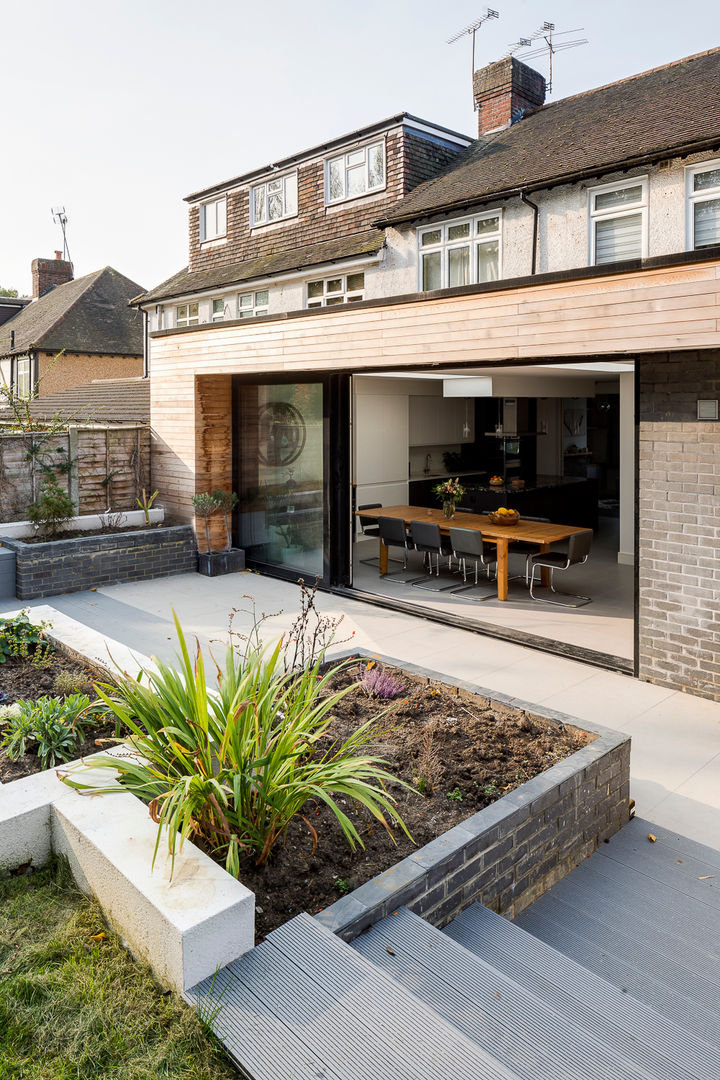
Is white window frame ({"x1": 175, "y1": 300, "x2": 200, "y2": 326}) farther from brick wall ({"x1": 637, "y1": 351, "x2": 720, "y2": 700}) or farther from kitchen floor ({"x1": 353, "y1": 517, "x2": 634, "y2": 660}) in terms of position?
brick wall ({"x1": 637, "y1": 351, "x2": 720, "y2": 700})

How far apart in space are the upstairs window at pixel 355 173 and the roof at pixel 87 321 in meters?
11.9

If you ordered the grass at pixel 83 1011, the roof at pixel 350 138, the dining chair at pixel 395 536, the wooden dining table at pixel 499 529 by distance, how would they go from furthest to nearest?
1. the roof at pixel 350 138
2. the dining chair at pixel 395 536
3. the wooden dining table at pixel 499 529
4. the grass at pixel 83 1011

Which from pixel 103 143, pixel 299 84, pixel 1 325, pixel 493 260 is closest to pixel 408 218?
pixel 493 260

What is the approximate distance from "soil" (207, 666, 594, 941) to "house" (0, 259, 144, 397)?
21591mm

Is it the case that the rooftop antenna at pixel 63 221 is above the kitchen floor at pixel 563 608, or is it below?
above

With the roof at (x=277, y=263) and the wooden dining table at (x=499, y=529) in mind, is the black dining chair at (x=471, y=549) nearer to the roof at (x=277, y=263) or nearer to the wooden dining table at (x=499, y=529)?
the wooden dining table at (x=499, y=529)

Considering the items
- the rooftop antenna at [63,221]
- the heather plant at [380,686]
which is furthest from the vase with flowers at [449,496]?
the rooftop antenna at [63,221]

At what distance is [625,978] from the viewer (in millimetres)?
3039

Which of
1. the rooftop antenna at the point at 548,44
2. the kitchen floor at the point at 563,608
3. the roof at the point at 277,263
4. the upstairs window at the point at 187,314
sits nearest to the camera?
the kitchen floor at the point at 563,608

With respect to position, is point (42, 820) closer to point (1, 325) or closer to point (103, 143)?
point (103, 143)

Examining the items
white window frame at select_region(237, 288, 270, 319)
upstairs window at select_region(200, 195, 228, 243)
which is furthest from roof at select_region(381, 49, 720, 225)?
upstairs window at select_region(200, 195, 228, 243)

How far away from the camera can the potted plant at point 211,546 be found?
1054cm

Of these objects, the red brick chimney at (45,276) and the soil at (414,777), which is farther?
the red brick chimney at (45,276)

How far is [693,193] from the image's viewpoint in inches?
433
